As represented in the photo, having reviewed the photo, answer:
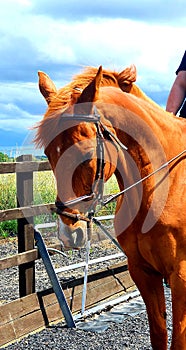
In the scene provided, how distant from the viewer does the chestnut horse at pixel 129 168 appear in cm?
303

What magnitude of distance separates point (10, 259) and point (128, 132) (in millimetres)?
2542

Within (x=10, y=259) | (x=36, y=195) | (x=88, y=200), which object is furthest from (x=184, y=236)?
(x=36, y=195)

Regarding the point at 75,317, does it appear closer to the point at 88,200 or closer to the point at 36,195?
the point at 36,195

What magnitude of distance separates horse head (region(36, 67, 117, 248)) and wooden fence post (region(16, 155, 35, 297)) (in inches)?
104

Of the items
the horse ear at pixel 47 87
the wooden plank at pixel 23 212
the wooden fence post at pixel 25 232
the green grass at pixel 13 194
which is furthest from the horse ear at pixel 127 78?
the green grass at pixel 13 194

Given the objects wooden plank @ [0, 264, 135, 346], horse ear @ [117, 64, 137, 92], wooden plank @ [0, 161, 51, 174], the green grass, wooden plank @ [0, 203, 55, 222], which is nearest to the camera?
horse ear @ [117, 64, 137, 92]

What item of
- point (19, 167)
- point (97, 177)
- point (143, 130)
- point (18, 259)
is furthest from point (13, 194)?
point (97, 177)

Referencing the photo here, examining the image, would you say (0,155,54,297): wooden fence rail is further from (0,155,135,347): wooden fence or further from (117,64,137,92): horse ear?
(117,64,137,92): horse ear

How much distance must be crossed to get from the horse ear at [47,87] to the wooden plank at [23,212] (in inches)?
87.4

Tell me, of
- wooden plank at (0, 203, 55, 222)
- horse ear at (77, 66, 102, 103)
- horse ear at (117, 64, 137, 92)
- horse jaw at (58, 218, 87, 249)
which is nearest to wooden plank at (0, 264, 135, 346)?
wooden plank at (0, 203, 55, 222)

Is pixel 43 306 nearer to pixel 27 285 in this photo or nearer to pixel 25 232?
pixel 27 285

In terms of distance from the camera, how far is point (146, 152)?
3475 mm

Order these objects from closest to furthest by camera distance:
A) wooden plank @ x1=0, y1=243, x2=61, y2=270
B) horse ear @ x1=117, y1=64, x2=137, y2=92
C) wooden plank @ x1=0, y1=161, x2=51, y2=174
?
horse ear @ x1=117, y1=64, x2=137, y2=92, wooden plank @ x1=0, y1=243, x2=61, y2=270, wooden plank @ x1=0, y1=161, x2=51, y2=174

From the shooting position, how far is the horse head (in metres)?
3.00
